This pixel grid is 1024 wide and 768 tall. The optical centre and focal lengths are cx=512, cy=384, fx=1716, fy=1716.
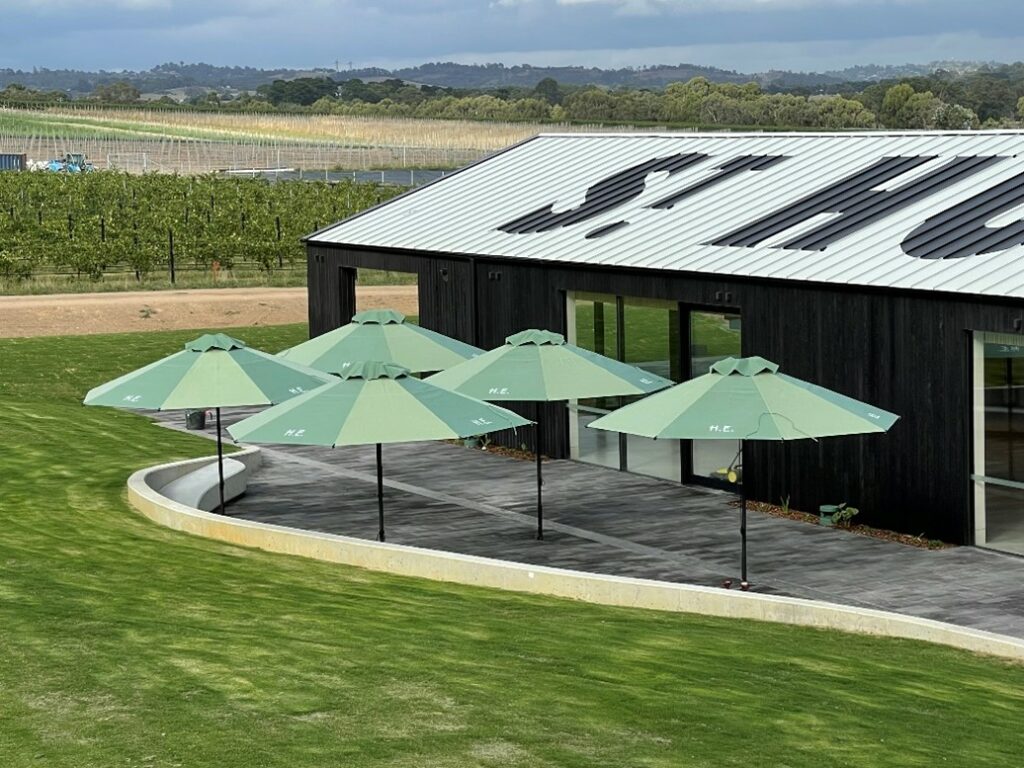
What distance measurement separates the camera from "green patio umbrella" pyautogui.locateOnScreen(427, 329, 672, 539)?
2039 centimetres

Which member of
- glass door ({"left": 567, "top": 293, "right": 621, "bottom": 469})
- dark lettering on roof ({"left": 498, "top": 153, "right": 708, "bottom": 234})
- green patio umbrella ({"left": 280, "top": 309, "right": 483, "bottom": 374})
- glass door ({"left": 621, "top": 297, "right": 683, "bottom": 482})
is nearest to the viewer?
green patio umbrella ({"left": 280, "top": 309, "right": 483, "bottom": 374})

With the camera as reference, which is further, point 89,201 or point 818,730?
point 89,201

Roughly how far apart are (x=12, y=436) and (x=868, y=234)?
13.2 meters

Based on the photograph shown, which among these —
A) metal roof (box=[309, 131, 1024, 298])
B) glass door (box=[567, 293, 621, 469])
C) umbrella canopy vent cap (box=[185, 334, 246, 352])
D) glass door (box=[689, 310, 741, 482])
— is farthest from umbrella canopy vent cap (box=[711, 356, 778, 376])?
glass door (box=[567, 293, 621, 469])

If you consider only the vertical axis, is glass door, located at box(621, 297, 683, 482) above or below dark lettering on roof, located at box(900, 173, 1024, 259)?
below

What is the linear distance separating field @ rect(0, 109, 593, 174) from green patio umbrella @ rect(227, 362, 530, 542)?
296 ft

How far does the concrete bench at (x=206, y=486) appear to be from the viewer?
2227cm

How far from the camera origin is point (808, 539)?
2081 cm

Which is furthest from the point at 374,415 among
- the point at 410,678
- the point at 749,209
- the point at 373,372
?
the point at 749,209

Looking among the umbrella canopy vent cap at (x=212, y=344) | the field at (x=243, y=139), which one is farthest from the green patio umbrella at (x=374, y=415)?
the field at (x=243, y=139)

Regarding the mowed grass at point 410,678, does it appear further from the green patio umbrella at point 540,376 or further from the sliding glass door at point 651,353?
the sliding glass door at point 651,353

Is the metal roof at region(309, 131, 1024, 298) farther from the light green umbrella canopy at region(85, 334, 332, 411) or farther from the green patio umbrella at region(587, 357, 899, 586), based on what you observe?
the light green umbrella canopy at region(85, 334, 332, 411)

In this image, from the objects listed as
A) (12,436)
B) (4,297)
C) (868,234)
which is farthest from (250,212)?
(868,234)

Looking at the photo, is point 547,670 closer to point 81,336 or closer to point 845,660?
point 845,660
